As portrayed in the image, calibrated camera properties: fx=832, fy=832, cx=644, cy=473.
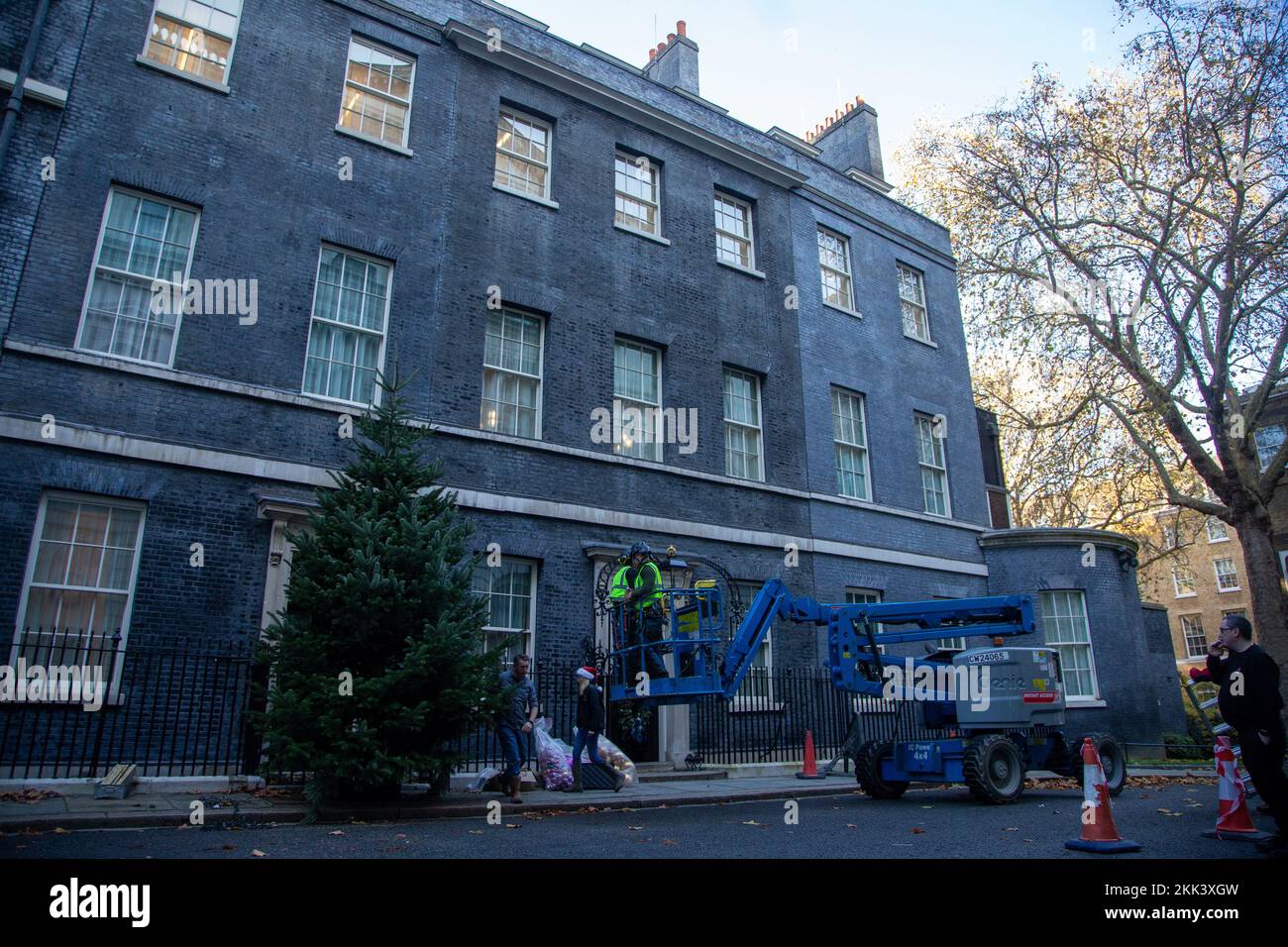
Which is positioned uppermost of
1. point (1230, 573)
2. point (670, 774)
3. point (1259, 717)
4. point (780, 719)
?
point (1230, 573)

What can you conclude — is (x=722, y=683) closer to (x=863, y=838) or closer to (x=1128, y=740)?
(x=863, y=838)

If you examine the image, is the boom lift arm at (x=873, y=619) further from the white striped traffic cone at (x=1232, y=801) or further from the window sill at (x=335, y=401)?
the window sill at (x=335, y=401)

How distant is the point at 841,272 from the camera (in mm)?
20641

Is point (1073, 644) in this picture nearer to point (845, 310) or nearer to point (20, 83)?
point (845, 310)

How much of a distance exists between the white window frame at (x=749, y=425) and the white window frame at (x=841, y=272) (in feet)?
11.0

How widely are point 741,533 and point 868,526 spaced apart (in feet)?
12.9

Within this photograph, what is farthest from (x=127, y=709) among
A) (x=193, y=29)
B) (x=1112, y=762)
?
(x=1112, y=762)

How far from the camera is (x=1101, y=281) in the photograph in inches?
907

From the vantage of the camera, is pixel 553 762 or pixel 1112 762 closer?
pixel 553 762

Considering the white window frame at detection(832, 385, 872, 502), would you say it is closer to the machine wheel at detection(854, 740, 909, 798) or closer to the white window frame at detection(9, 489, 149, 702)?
the machine wheel at detection(854, 740, 909, 798)

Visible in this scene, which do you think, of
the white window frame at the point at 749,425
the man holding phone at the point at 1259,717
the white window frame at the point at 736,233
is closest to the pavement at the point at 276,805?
the man holding phone at the point at 1259,717

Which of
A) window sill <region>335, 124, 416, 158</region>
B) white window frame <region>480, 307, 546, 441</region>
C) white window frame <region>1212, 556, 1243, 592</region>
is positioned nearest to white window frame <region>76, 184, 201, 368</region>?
window sill <region>335, 124, 416, 158</region>

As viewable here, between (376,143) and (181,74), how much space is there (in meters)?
2.90
